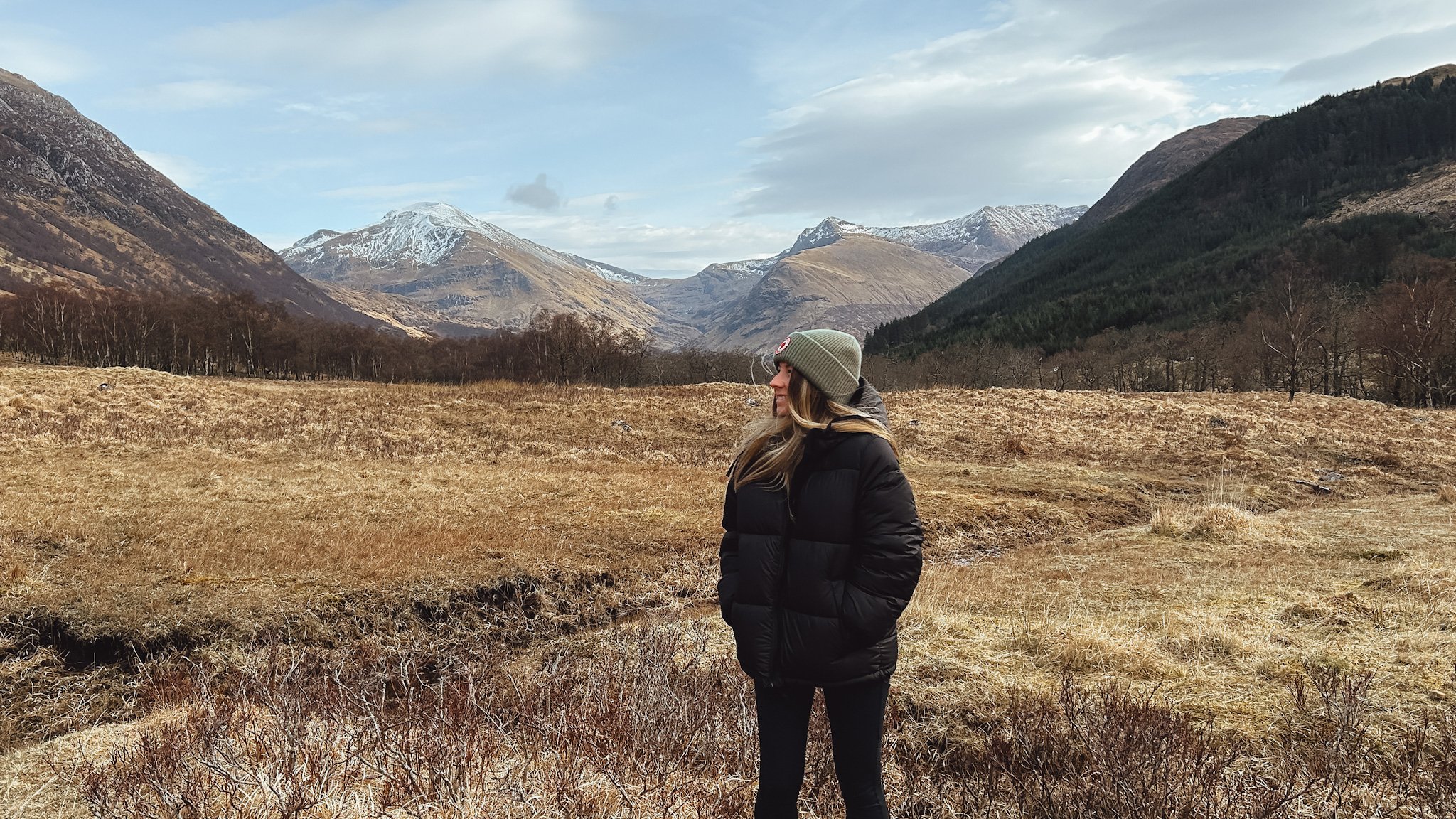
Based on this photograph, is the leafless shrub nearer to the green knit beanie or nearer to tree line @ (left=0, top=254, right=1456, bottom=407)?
the green knit beanie

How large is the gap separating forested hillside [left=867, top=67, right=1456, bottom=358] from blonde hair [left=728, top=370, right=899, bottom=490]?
12704 centimetres

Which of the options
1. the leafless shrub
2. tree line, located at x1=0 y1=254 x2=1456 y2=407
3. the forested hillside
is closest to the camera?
the leafless shrub

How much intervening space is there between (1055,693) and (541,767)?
14.1ft

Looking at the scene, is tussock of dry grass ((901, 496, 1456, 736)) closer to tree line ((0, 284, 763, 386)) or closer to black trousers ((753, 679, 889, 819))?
black trousers ((753, 679, 889, 819))

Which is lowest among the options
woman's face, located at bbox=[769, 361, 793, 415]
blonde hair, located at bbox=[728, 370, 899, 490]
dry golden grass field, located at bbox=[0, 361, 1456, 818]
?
dry golden grass field, located at bbox=[0, 361, 1456, 818]

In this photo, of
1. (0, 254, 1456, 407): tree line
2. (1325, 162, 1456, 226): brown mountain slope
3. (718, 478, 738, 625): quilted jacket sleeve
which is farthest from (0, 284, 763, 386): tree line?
(1325, 162, 1456, 226): brown mountain slope

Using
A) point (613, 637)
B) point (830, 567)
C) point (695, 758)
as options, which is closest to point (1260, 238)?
point (613, 637)

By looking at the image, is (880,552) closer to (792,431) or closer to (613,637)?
(792,431)

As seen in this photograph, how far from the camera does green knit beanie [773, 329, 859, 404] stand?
337 cm

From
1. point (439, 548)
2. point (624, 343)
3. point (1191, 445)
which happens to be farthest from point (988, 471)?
point (624, 343)

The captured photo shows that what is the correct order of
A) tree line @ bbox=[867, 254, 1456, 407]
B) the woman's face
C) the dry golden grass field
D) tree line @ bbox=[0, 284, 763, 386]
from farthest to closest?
tree line @ bbox=[0, 284, 763, 386], tree line @ bbox=[867, 254, 1456, 407], the dry golden grass field, the woman's face

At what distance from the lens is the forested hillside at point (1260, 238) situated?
120812 mm

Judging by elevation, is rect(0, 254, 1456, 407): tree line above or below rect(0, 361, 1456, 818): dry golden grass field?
above

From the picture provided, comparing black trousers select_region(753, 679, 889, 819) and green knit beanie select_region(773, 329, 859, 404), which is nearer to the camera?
black trousers select_region(753, 679, 889, 819)
